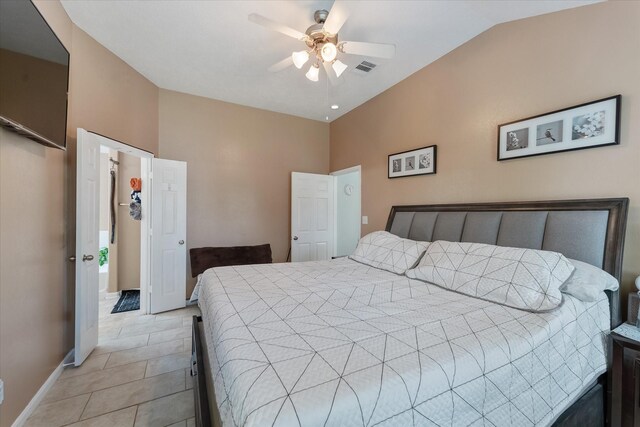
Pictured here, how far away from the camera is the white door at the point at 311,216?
4254 mm

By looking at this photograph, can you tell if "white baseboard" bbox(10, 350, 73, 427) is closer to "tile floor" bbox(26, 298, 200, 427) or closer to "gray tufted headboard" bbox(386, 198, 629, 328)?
"tile floor" bbox(26, 298, 200, 427)

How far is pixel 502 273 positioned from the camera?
1565mm

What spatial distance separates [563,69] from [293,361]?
8.40 feet

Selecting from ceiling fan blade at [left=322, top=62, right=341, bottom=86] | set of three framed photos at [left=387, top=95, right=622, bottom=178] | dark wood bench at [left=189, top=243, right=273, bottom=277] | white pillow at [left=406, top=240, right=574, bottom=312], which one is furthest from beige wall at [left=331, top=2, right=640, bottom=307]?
dark wood bench at [left=189, top=243, right=273, bottom=277]

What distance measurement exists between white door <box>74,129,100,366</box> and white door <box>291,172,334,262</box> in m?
2.43

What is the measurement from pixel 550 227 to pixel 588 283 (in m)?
0.50

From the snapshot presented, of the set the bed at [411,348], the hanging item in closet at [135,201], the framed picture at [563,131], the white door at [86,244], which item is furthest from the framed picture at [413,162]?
the hanging item in closet at [135,201]

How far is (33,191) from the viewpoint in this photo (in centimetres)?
179

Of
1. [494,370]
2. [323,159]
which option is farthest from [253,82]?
[494,370]

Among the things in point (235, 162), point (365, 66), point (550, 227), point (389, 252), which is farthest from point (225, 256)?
point (550, 227)

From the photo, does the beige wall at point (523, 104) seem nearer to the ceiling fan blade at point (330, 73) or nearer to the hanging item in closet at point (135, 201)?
the ceiling fan blade at point (330, 73)

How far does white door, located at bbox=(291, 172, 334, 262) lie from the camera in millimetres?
A: 4254

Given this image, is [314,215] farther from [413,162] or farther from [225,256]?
[413,162]

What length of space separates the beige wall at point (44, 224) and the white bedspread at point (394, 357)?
121cm
